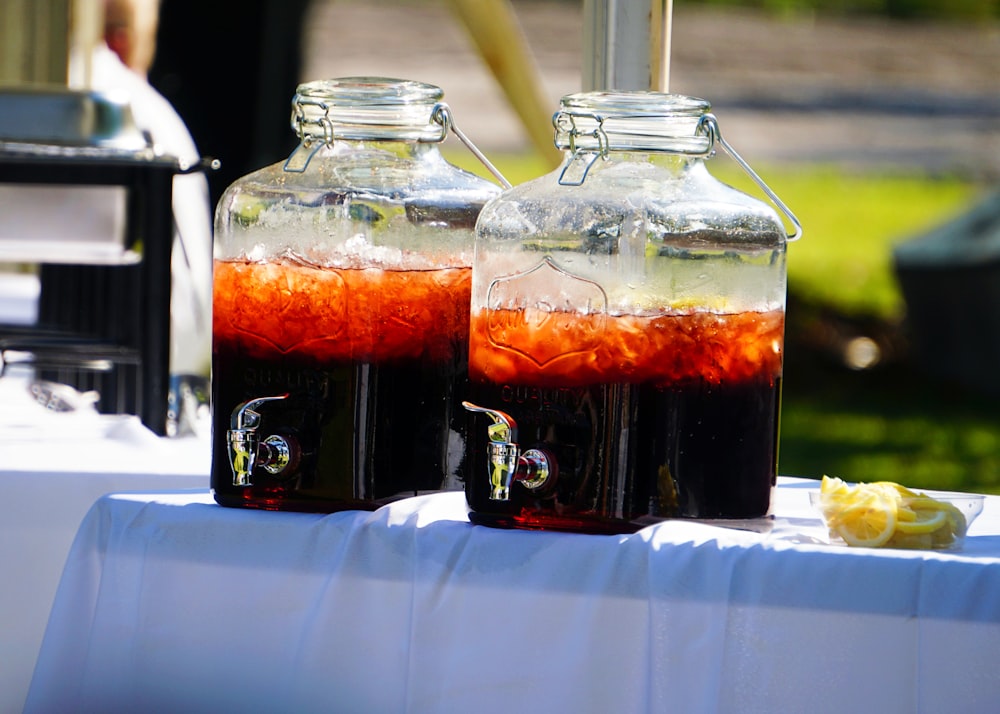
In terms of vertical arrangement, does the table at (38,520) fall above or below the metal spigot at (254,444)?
below

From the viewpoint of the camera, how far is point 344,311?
50.1 inches

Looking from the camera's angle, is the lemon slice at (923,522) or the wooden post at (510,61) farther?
the wooden post at (510,61)

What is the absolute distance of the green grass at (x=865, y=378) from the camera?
17.8ft

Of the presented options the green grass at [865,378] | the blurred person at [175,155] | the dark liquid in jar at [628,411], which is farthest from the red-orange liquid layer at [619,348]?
the green grass at [865,378]

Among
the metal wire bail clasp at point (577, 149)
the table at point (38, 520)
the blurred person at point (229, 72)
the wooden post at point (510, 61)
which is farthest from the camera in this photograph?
the blurred person at point (229, 72)

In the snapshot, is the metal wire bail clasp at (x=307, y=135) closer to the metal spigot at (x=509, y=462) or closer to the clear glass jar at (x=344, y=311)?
the clear glass jar at (x=344, y=311)

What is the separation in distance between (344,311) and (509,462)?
21 centimetres

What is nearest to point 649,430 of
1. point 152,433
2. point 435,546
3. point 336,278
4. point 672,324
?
point 672,324

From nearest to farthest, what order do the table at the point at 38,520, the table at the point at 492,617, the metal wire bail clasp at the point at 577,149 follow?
the table at the point at 492,617
the metal wire bail clasp at the point at 577,149
the table at the point at 38,520

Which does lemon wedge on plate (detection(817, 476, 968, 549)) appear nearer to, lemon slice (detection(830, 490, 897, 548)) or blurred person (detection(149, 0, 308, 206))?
lemon slice (detection(830, 490, 897, 548))

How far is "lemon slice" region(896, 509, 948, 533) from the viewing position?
1190mm

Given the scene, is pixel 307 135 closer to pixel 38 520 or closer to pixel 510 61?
pixel 38 520

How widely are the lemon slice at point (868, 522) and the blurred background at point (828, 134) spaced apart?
1.46m

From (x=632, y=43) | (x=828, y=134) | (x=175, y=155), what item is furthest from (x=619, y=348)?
(x=828, y=134)
